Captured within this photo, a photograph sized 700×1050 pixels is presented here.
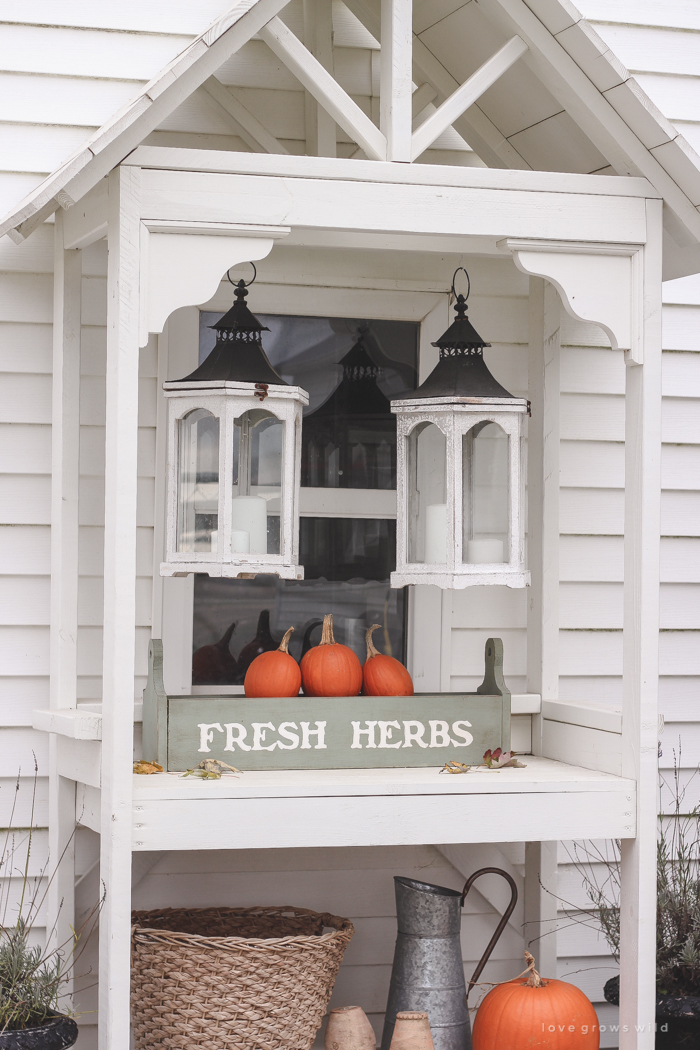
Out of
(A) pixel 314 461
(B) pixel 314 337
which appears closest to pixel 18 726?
(A) pixel 314 461

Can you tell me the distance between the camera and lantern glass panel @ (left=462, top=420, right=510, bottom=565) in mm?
2729

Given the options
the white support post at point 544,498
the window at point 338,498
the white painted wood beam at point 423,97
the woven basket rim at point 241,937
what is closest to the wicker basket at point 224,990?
the woven basket rim at point 241,937

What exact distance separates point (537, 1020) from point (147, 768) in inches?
46.0

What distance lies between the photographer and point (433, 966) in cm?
274

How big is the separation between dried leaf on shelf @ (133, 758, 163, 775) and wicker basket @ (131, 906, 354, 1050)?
40 cm

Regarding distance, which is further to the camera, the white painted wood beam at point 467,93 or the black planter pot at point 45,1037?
the white painted wood beam at point 467,93

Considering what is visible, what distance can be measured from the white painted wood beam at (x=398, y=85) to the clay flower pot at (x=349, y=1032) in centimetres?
216

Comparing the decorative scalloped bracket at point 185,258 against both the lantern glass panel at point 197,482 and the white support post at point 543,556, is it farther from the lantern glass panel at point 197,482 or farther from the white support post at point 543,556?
the white support post at point 543,556

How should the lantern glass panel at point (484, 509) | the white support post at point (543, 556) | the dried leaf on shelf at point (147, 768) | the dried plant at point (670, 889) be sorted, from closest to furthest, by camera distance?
the dried leaf on shelf at point (147, 768) → the lantern glass panel at point (484, 509) → the dried plant at point (670, 889) → the white support post at point (543, 556)

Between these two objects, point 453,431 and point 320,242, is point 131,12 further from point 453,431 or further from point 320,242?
point 453,431

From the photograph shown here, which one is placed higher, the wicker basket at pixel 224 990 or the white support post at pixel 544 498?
the white support post at pixel 544 498

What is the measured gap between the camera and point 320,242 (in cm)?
262

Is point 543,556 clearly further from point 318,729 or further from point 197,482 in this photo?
point 197,482

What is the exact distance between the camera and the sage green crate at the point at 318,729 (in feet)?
8.52
